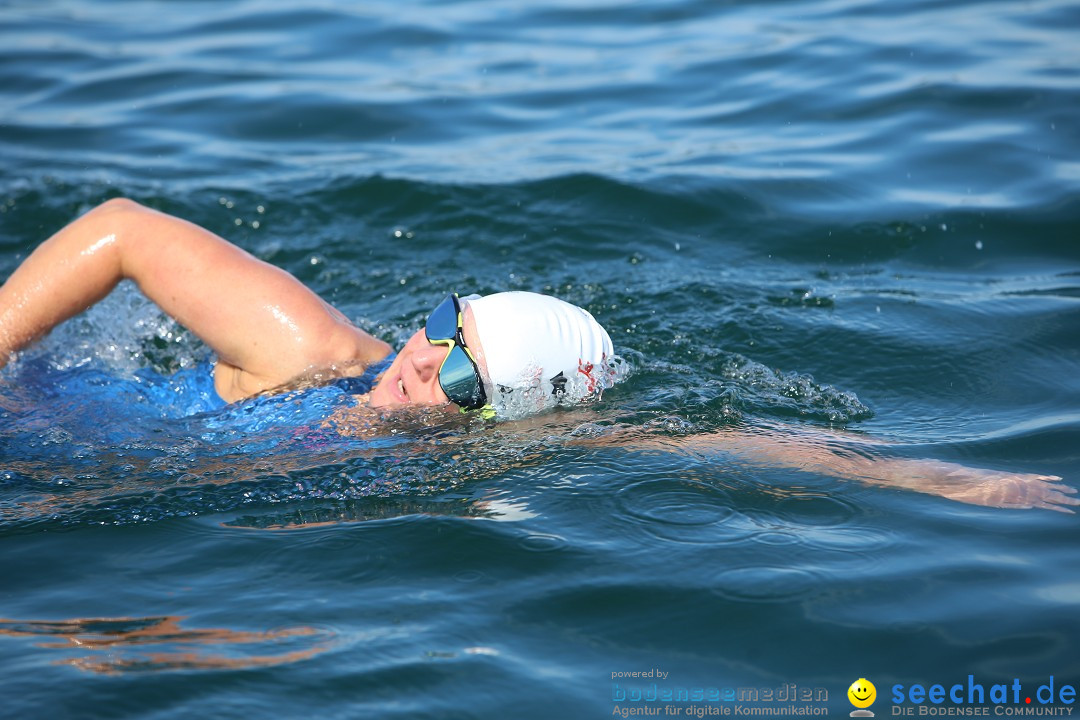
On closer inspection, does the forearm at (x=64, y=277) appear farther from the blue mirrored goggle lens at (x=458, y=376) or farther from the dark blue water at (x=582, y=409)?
the blue mirrored goggle lens at (x=458, y=376)

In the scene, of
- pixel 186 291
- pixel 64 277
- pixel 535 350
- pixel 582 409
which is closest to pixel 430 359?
pixel 535 350

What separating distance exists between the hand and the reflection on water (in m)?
2.48

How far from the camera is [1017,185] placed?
8.12 metres

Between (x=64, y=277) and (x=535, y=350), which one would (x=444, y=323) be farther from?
(x=64, y=277)

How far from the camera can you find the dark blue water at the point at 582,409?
3.76 meters

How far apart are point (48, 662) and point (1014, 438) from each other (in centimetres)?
396

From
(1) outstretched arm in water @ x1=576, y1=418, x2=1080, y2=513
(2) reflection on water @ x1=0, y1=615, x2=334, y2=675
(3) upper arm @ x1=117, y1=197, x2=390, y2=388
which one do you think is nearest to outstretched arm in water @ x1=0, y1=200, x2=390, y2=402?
(3) upper arm @ x1=117, y1=197, x2=390, y2=388

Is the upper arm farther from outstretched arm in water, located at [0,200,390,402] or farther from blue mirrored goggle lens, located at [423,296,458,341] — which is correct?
blue mirrored goggle lens, located at [423,296,458,341]

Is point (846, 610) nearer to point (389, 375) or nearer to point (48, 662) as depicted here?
point (389, 375)

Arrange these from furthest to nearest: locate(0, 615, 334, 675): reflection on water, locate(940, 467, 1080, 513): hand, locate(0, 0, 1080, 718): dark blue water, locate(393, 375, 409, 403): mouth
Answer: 1. locate(393, 375, 409, 403): mouth
2. locate(940, 467, 1080, 513): hand
3. locate(0, 0, 1080, 718): dark blue water
4. locate(0, 615, 334, 675): reflection on water

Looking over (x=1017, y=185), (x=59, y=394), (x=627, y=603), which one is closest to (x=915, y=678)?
(x=627, y=603)

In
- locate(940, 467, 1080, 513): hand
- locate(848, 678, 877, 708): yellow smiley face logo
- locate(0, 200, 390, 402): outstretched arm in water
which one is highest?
locate(0, 200, 390, 402): outstretched arm in water

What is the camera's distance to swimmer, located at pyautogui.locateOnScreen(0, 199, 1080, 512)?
4.94 m

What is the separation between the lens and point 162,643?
3.74m
